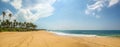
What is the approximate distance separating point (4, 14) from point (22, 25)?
18753 millimetres

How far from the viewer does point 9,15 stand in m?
54.1

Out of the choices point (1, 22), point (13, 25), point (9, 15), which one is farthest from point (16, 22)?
point (1, 22)

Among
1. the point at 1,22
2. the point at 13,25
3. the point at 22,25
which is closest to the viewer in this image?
the point at 1,22

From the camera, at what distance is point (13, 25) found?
57656 mm

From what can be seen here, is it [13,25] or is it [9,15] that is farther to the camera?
[13,25]

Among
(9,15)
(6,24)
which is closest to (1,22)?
(6,24)

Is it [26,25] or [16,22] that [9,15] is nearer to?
[16,22]

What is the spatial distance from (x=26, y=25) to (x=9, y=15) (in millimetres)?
18489

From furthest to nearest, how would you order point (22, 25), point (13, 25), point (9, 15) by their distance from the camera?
1. point (22, 25)
2. point (13, 25)
3. point (9, 15)

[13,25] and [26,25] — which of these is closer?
[13,25]

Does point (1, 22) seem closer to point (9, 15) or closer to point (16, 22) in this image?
point (9, 15)

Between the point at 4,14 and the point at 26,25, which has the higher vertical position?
the point at 4,14

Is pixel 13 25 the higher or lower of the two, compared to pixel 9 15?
lower

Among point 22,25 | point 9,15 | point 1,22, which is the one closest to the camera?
point 1,22
